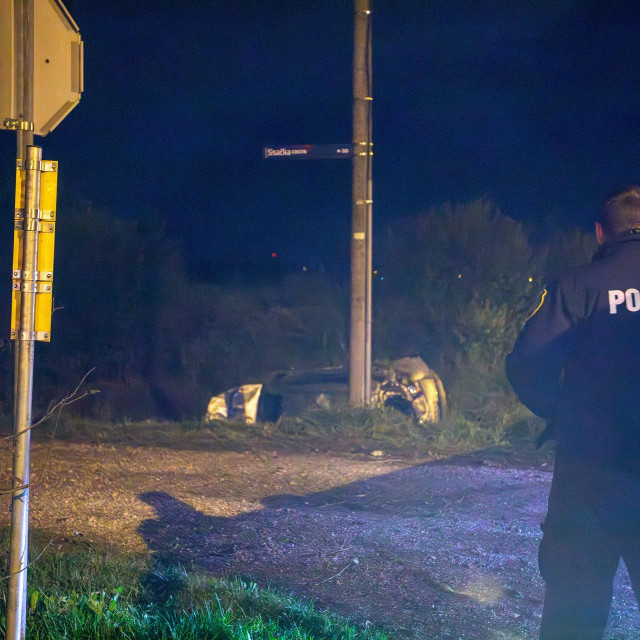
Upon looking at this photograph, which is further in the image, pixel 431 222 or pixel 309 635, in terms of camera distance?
pixel 431 222

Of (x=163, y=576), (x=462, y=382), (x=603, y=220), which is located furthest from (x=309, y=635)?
(x=462, y=382)

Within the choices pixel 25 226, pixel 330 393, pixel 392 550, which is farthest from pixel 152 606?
pixel 330 393

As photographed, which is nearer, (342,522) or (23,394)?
(23,394)

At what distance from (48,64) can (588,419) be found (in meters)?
A: 2.53

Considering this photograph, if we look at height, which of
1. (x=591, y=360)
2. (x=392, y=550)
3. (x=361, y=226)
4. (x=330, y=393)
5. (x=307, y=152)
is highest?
(x=307, y=152)

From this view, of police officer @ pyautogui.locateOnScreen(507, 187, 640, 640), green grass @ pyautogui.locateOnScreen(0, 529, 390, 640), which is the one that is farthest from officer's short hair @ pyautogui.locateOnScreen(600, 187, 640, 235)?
green grass @ pyautogui.locateOnScreen(0, 529, 390, 640)

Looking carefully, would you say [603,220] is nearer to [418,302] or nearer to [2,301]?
[418,302]

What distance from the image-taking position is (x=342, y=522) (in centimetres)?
575

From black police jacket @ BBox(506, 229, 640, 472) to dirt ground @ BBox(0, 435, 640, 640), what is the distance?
5.03 ft

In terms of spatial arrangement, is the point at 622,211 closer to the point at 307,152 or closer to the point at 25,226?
the point at 25,226

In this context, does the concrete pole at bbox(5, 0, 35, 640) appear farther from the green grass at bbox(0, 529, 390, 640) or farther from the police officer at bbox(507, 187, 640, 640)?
the police officer at bbox(507, 187, 640, 640)

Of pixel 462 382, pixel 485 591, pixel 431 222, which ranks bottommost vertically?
pixel 485 591

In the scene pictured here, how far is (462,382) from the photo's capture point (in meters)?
10.7

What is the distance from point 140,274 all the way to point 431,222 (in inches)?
256
